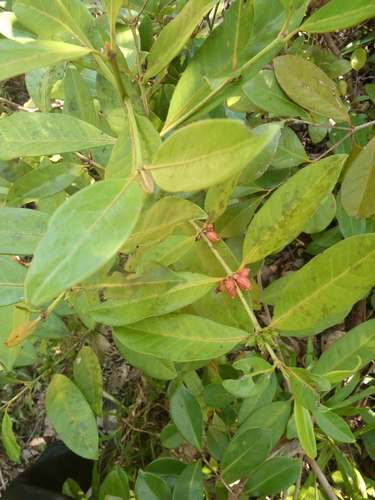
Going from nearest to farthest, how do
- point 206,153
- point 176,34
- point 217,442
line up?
point 206,153, point 176,34, point 217,442

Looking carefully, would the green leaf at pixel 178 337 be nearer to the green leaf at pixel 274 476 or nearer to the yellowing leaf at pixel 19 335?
the yellowing leaf at pixel 19 335

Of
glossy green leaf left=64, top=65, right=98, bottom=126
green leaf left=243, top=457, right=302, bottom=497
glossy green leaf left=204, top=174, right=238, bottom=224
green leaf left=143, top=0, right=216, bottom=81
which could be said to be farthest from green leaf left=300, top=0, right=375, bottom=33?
green leaf left=243, top=457, right=302, bottom=497

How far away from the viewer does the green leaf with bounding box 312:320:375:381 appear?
87cm

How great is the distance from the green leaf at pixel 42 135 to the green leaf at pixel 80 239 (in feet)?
0.97

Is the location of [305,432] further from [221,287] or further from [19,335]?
[19,335]

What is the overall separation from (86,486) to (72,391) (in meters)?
0.94

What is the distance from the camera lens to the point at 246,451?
0.91 meters

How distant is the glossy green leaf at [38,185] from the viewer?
856 millimetres

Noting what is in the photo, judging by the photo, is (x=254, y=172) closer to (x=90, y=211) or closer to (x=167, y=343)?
(x=167, y=343)

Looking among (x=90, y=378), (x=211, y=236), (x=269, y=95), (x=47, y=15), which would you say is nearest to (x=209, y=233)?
(x=211, y=236)

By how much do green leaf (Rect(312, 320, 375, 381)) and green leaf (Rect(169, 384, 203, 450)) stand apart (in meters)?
0.32

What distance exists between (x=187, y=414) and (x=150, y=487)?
0.17 meters

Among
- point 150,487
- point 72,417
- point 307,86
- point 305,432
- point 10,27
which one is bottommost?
point 150,487

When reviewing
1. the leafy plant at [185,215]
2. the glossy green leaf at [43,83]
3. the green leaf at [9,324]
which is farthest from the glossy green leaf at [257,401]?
the glossy green leaf at [43,83]
